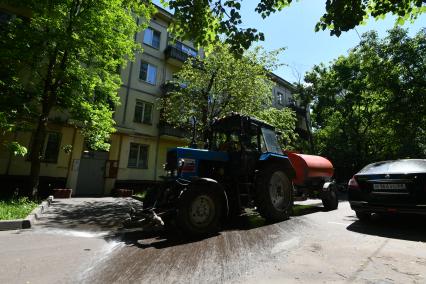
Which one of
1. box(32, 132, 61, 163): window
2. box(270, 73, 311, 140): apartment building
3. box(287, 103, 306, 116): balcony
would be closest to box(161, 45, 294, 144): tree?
box(32, 132, 61, 163): window

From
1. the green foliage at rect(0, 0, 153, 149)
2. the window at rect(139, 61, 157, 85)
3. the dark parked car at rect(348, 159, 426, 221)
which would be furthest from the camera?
the window at rect(139, 61, 157, 85)

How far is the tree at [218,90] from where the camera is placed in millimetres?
16766

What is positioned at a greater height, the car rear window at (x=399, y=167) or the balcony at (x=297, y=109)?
the balcony at (x=297, y=109)

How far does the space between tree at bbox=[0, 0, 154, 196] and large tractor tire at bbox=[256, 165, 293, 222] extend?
7.75 m

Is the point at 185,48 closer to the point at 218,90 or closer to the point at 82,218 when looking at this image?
the point at 218,90

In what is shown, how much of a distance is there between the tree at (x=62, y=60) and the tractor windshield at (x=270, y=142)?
21.9ft

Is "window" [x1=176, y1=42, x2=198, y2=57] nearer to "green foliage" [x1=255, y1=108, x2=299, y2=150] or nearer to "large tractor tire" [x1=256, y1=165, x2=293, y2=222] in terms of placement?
"green foliage" [x1=255, y1=108, x2=299, y2=150]

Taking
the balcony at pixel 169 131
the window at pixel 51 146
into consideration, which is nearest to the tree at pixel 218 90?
the balcony at pixel 169 131

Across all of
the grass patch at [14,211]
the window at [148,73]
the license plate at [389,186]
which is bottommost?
the grass patch at [14,211]

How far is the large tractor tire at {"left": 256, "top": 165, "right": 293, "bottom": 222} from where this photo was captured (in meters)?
7.74

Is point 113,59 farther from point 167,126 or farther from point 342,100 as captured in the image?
point 342,100

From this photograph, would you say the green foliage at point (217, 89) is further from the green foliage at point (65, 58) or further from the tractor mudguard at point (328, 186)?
the tractor mudguard at point (328, 186)

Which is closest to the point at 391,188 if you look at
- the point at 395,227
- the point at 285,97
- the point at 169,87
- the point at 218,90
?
the point at 395,227

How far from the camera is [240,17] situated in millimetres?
6535
